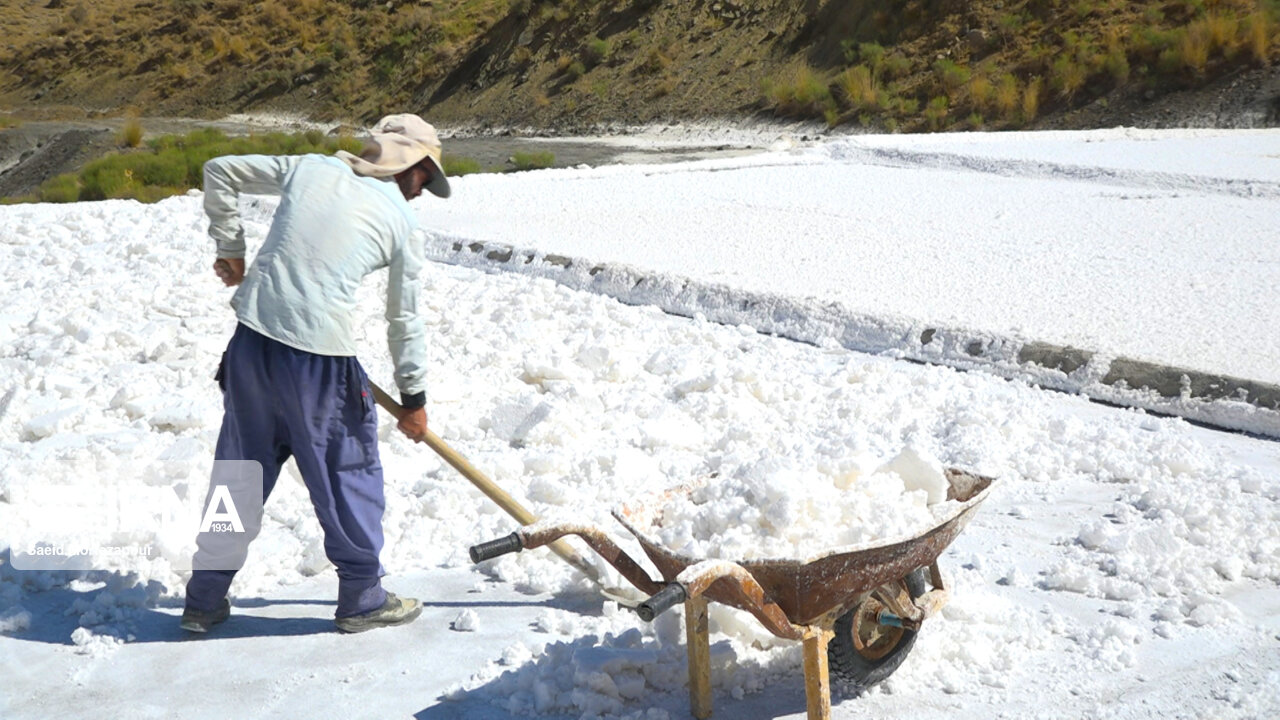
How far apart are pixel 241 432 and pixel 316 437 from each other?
0.59 feet

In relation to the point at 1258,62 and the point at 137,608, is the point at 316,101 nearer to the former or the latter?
the point at 1258,62

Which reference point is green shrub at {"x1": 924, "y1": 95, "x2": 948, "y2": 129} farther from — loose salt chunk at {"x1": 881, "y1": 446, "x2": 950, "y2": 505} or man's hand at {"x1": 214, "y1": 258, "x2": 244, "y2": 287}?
man's hand at {"x1": 214, "y1": 258, "x2": 244, "y2": 287}

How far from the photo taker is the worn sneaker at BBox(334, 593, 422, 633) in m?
3.00

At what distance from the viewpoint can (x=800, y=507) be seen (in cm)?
277

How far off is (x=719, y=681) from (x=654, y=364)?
86.9 inches

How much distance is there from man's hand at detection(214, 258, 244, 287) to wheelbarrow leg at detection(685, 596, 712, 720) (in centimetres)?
144

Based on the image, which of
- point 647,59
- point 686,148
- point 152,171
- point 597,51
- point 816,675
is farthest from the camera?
point 597,51

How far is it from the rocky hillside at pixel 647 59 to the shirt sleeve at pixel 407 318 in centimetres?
1409

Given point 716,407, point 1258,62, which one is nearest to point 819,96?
point 1258,62

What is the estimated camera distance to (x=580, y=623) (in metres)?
3.04

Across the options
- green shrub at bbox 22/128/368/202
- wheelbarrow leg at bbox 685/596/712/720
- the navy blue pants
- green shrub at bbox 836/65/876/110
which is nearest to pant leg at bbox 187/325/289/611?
the navy blue pants

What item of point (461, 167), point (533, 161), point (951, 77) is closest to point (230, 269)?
point (461, 167)

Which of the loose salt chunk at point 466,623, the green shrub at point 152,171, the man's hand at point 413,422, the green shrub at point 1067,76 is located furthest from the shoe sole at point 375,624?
the green shrub at point 1067,76

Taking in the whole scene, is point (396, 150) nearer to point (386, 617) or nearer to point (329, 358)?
point (329, 358)
